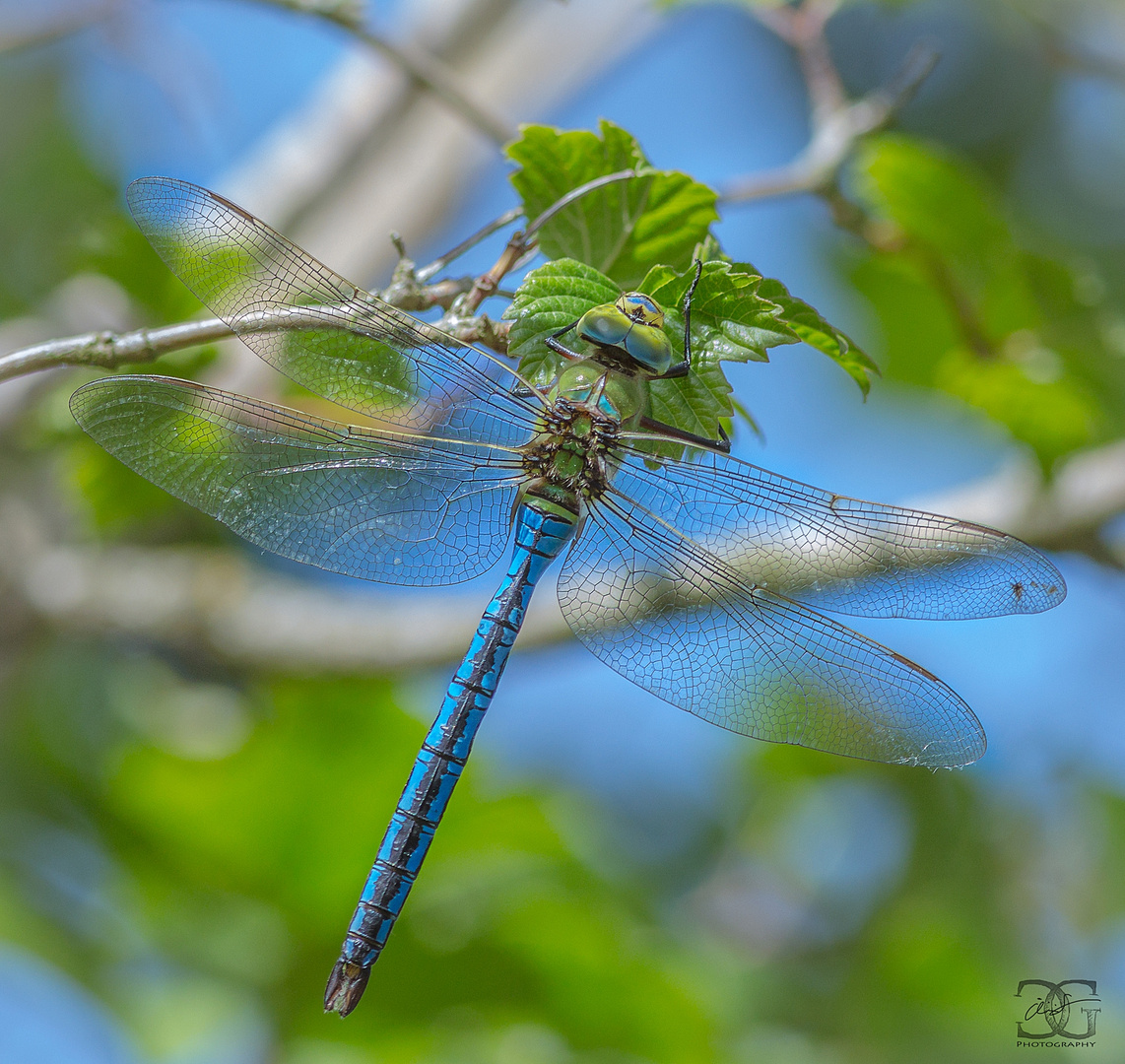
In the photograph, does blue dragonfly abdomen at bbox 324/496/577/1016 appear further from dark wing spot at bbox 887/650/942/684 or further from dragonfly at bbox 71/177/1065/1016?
dark wing spot at bbox 887/650/942/684

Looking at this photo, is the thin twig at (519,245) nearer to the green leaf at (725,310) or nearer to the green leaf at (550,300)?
the green leaf at (550,300)

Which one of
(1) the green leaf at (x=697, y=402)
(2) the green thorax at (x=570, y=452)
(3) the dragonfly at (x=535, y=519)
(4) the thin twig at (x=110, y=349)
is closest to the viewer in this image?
(4) the thin twig at (x=110, y=349)

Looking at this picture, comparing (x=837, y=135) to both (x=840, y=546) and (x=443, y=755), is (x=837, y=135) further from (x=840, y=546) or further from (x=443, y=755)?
(x=443, y=755)

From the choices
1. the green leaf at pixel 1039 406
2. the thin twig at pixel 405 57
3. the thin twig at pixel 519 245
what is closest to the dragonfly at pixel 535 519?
the thin twig at pixel 519 245

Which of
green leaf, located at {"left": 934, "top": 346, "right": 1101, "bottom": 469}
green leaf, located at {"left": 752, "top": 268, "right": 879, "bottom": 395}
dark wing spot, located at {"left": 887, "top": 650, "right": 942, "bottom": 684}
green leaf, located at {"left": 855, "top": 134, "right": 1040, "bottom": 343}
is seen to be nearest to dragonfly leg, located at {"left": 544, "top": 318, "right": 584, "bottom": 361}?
green leaf, located at {"left": 752, "top": 268, "right": 879, "bottom": 395}

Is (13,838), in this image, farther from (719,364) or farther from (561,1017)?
(719,364)

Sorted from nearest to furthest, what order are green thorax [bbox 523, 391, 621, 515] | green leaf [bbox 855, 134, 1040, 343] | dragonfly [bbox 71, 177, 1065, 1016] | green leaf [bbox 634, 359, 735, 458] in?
green leaf [bbox 634, 359, 735, 458]
dragonfly [bbox 71, 177, 1065, 1016]
green thorax [bbox 523, 391, 621, 515]
green leaf [bbox 855, 134, 1040, 343]

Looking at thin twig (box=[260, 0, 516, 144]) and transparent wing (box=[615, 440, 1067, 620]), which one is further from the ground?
thin twig (box=[260, 0, 516, 144])

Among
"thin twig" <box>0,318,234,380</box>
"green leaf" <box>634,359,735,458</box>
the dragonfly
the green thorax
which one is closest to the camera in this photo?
"thin twig" <box>0,318,234,380</box>

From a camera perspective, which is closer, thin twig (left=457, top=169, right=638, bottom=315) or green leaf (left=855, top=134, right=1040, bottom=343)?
thin twig (left=457, top=169, right=638, bottom=315)
